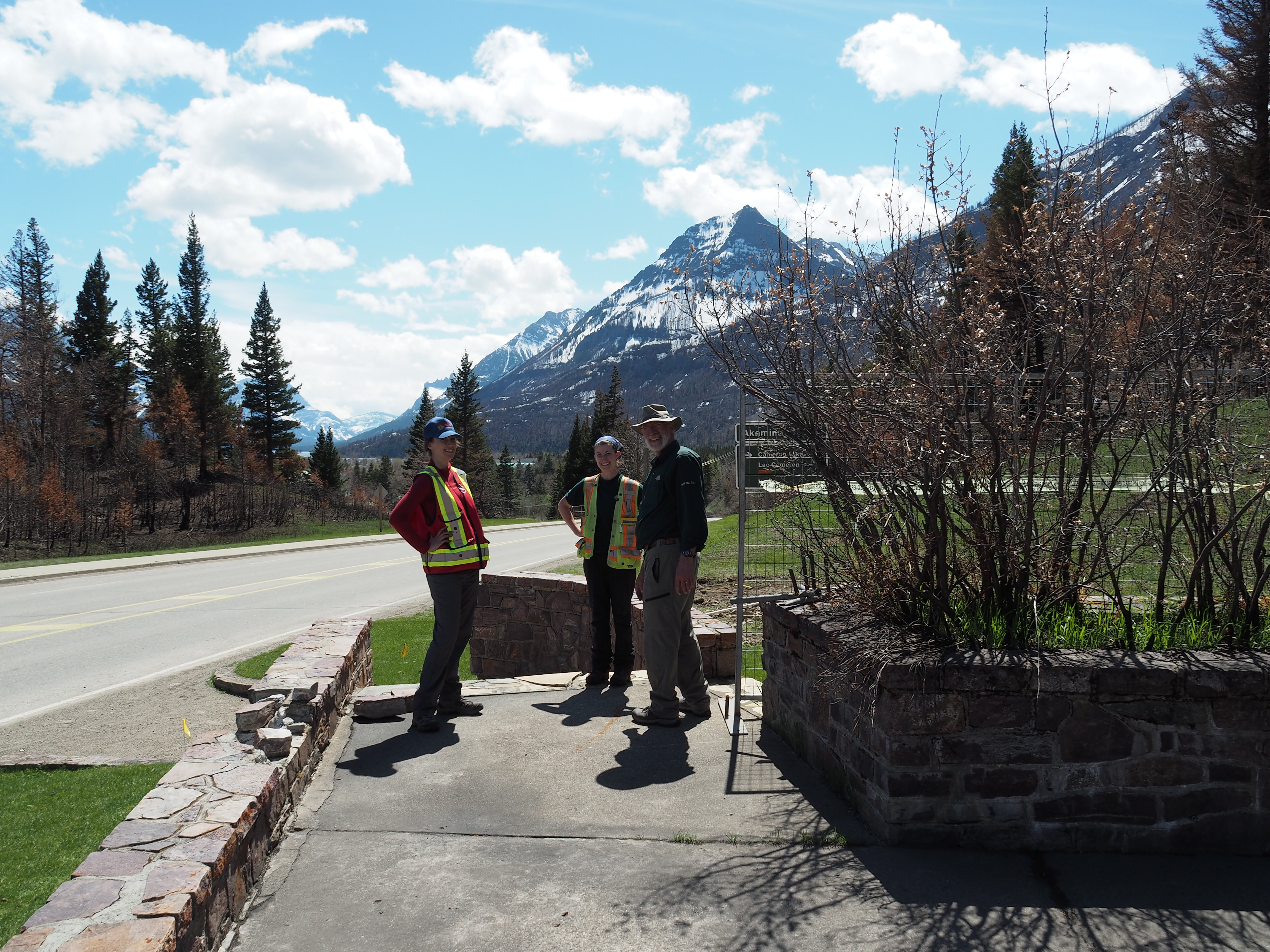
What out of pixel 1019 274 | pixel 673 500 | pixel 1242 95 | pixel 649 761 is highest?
pixel 1242 95

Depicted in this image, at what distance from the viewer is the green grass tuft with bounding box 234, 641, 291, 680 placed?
8.09m

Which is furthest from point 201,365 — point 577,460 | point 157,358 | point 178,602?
point 178,602

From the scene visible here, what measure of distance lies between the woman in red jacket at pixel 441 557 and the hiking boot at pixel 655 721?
1.22m

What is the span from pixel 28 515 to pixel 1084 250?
3545 centimetres

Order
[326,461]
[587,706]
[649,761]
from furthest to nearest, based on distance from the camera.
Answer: [326,461] < [587,706] < [649,761]

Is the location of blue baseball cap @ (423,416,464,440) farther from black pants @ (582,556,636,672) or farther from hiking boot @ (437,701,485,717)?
hiking boot @ (437,701,485,717)

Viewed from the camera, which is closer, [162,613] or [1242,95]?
[162,613]

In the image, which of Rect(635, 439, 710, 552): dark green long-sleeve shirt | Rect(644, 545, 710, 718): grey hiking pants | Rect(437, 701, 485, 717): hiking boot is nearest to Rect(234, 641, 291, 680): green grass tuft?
Rect(437, 701, 485, 717): hiking boot

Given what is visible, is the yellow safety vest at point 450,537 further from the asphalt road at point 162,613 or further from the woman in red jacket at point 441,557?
the asphalt road at point 162,613

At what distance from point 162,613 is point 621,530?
9243mm

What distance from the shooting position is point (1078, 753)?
357 cm

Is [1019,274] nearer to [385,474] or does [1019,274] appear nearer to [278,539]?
[278,539]

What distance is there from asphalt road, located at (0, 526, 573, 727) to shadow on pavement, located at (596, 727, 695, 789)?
207 inches

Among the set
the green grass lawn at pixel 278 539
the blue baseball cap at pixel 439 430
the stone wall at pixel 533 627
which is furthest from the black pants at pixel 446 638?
the green grass lawn at pixel 278 539
